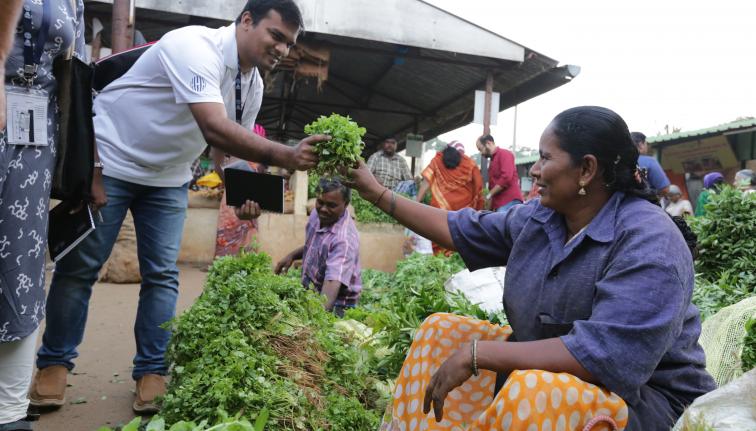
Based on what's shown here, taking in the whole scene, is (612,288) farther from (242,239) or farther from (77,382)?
(242,239)

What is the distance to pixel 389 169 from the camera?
409 inches

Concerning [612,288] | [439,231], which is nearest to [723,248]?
[439,231]

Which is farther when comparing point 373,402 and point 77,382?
point 77,382

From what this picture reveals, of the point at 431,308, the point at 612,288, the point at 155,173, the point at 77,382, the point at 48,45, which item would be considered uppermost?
the point at 48,45

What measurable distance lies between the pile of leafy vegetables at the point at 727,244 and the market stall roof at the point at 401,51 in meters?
4.43

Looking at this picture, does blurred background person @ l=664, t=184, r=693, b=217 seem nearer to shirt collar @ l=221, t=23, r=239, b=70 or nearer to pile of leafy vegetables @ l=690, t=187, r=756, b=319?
pile of leafy vegetables @ l=690, t=187, r=756, b=319

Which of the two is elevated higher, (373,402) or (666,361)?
(666,361)

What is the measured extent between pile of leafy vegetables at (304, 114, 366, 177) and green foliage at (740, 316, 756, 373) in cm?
196

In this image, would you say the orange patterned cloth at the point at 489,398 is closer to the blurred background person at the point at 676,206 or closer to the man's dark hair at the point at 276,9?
the man's dark hair at the point at 276,9

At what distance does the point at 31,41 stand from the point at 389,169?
8272mm

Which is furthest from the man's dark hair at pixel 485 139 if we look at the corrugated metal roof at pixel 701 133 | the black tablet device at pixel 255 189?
the black tablet device at pixel 255 189

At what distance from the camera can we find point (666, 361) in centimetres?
194

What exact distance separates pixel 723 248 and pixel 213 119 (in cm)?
415

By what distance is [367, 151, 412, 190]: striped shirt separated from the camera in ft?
33.9
